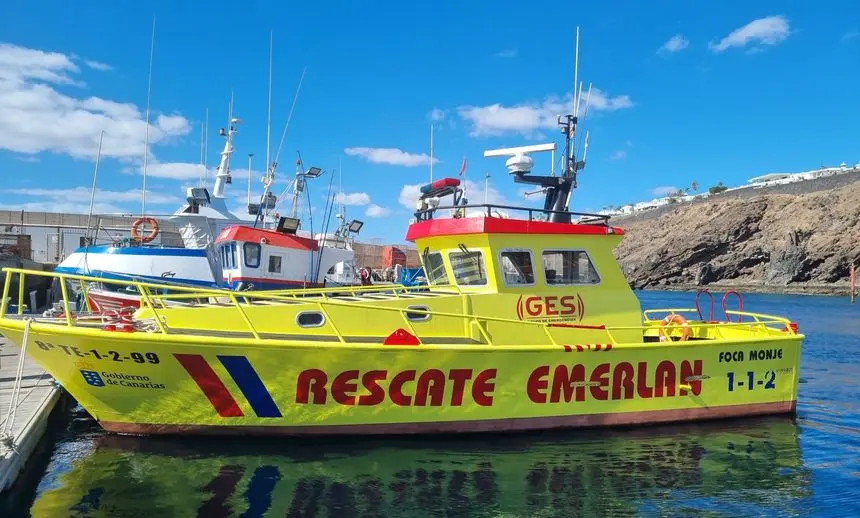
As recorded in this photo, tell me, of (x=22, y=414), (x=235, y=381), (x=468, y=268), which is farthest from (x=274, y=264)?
(x=235, y=381)

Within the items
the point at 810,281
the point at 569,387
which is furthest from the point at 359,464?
the point at 810,281

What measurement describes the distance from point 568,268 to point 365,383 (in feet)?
12.3

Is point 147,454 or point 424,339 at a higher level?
point 424,339

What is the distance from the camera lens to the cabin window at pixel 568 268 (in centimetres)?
942

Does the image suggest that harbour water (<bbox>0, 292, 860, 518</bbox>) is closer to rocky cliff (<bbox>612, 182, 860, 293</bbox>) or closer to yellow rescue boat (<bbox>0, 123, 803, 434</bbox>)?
yellow rescue boat (<bbox>0, 123, 803, 434</bbox>)

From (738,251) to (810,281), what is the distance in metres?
9.76

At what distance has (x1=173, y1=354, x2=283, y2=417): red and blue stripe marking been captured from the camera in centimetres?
707

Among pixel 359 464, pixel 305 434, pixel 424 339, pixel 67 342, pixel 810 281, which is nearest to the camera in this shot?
pixel 67 342

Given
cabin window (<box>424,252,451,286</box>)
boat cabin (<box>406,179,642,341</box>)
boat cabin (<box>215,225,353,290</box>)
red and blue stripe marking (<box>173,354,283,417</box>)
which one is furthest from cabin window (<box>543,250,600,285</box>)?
boat cabin (<box>215,225,353,290</box>)

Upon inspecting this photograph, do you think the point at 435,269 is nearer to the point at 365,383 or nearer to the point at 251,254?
the point at 365,383

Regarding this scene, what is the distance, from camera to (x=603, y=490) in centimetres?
700

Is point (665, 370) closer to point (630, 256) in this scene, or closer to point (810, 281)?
point (810, 281)

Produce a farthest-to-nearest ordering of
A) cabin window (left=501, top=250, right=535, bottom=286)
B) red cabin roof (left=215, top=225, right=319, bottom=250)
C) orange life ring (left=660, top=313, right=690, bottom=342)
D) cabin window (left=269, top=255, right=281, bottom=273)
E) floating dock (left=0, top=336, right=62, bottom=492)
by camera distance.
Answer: cabin window (left=269, top=255, right=281, bottom=273), red cabin roof (left=215, top=225, right=319, bottom=250), orange life ring (left=660, top=313, right=690, bottom=342), cabin window (left=501, top=250, right=535, bottom=286), floating dock (left=0, top=336, right=62, bottom=492)

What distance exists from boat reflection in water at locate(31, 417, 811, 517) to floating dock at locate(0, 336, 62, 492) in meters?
0.40
